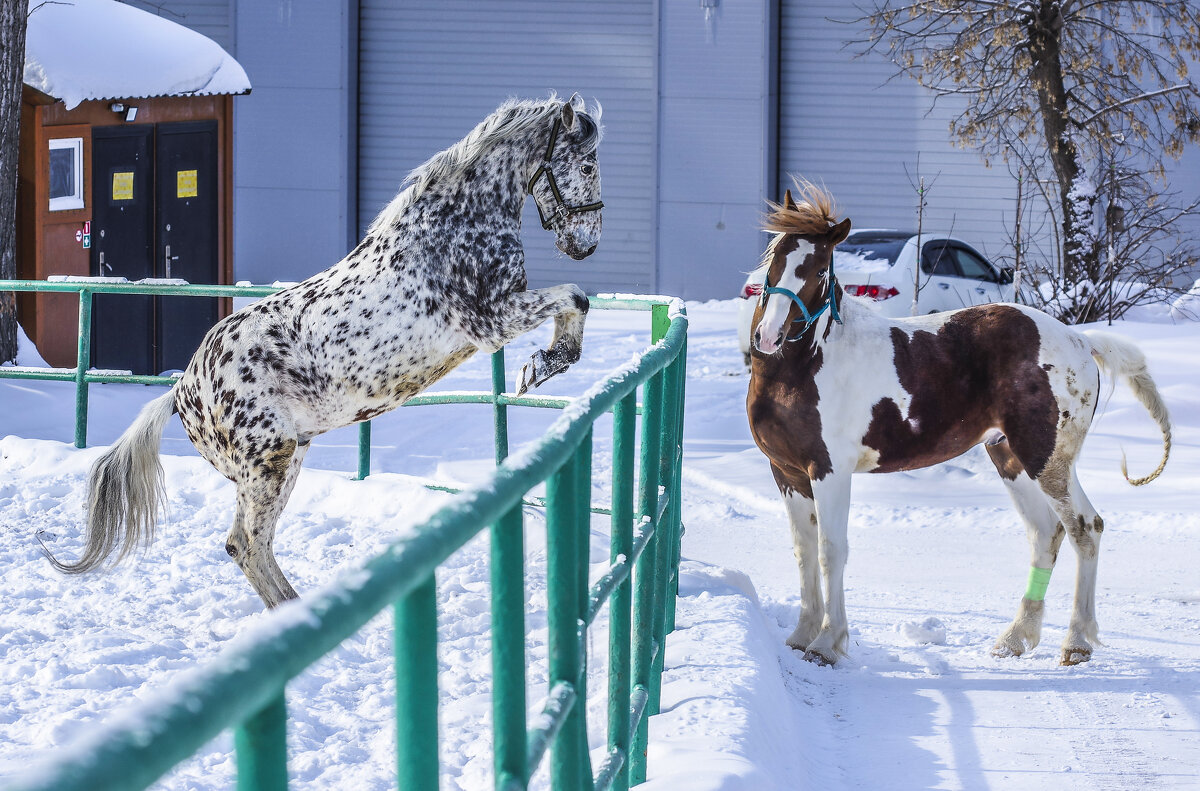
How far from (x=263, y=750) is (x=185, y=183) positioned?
36.4 ft

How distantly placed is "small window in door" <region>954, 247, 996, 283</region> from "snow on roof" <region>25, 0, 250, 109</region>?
7.81 meters

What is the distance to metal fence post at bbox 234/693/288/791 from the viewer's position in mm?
863

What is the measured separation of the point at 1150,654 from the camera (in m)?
4.87

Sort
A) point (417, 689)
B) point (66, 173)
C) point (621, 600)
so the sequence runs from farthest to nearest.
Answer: point (66, 173) → point (621, 600) → point (417, 689)

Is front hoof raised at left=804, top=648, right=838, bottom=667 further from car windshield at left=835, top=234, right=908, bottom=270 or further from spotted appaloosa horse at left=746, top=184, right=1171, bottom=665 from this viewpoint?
car windshield at left=835, top=234, right=908, bottom=270

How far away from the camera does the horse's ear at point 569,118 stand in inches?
171

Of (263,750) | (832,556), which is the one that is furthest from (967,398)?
(263,750)

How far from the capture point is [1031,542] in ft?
16.9

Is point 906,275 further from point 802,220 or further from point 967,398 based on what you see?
point 802,220

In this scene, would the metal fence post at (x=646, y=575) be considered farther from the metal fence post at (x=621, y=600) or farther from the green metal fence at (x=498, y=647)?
the metal fence post at (x=621, y=600)

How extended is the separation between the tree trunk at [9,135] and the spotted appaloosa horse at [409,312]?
19.0ft

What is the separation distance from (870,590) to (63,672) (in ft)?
12.4

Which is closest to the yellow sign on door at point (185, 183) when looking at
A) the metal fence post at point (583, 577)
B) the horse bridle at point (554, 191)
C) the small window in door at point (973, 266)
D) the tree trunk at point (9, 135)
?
the tree trunk at point (9, 135)

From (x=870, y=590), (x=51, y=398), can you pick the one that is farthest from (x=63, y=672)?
(x=51, y=398)
